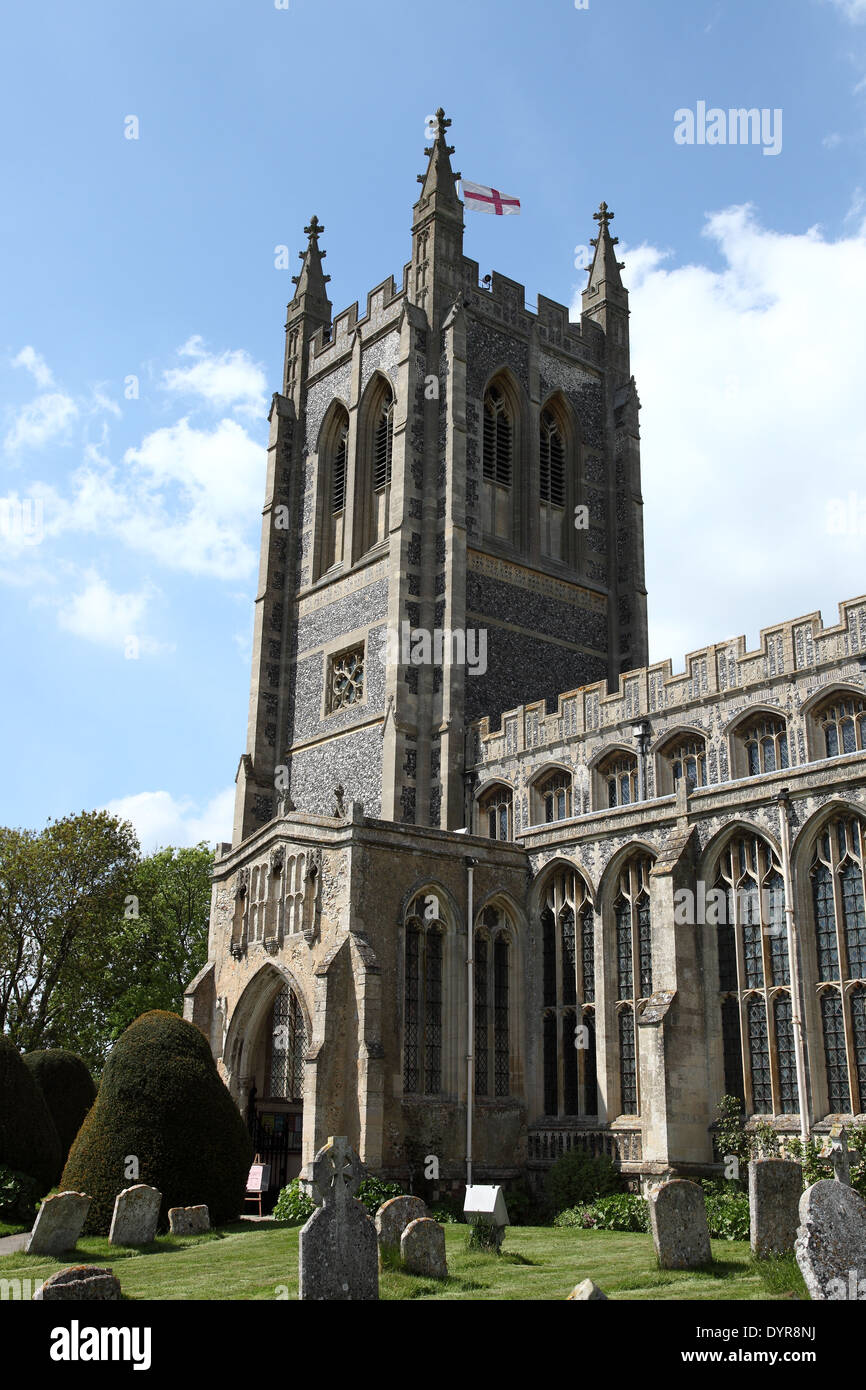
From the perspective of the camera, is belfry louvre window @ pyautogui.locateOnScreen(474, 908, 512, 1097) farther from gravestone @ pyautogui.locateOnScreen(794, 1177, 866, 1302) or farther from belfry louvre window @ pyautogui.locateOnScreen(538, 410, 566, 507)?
belfry louvre window @ pyautogui.locateOnScreen(538, 410, 566, 507)

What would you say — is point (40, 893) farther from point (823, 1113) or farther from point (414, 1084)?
point (823, 1113)

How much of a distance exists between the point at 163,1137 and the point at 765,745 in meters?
14.5

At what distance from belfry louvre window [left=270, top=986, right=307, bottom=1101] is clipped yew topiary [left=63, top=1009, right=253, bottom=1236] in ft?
27.7

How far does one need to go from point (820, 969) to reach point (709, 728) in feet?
25.0

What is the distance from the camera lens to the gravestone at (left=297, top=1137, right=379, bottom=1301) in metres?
11.1

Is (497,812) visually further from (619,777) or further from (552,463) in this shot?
(552,463)

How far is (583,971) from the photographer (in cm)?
2475

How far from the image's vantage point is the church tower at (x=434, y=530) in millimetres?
34094

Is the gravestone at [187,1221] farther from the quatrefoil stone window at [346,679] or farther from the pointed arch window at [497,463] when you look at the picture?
the pointed arch window at [497,463]

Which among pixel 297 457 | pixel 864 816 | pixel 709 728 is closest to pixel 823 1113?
pixel 864 816

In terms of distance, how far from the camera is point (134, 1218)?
58.2 ft

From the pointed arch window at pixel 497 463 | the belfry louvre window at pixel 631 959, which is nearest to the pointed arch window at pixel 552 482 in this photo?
the pointed arch window at pixel 497 463

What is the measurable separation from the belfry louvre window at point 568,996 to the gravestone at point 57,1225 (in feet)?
34.0

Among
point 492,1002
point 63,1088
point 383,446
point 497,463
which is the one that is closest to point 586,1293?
point 492,1002
